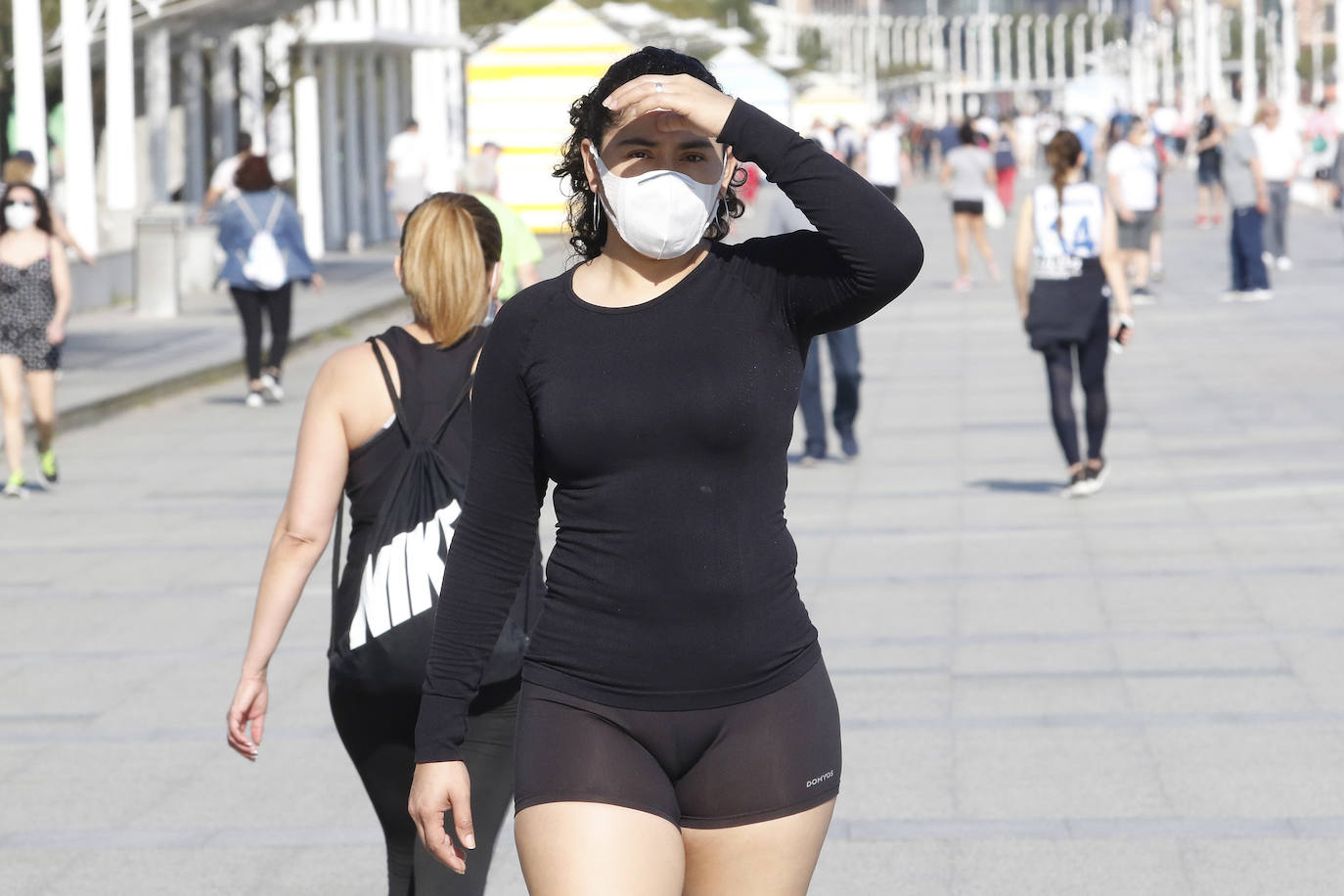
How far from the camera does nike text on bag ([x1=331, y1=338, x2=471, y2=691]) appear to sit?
3717mm

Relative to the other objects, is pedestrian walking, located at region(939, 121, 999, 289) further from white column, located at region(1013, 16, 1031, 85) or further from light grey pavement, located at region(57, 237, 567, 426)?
white column, located at region(1013, 16, 1031, 85)

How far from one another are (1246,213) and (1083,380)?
10.8 metres

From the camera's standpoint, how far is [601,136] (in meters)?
3.03

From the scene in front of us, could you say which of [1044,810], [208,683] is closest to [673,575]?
[1044,810]

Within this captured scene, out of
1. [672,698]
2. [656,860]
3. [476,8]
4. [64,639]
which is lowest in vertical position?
[64,639]

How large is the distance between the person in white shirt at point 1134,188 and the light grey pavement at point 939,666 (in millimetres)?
7057

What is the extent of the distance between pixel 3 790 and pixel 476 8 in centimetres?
4317

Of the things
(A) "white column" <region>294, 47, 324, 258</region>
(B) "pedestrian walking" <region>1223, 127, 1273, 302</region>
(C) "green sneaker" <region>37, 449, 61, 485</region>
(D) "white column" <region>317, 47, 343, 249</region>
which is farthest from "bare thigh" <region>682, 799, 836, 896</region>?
(D) "white column" <region>317, 47, 343, 249</region>

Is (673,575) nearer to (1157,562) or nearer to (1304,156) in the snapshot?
(1157,562)

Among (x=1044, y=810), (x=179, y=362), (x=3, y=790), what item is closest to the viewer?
(x=1044, y=810)

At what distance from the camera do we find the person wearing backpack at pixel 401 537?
3.72m

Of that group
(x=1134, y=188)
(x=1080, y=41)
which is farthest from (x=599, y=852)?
(x=1080, y=41)

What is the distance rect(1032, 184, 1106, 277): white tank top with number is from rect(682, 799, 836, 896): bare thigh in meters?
7.83

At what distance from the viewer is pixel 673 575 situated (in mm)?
2920
